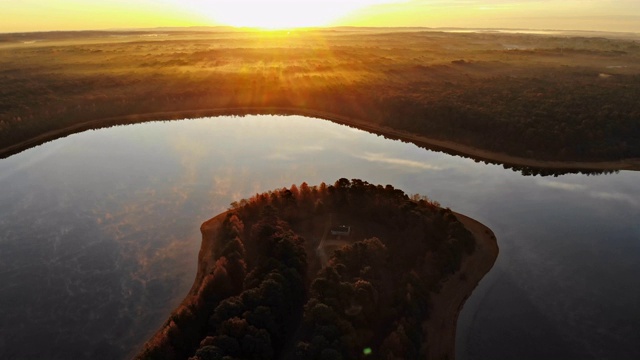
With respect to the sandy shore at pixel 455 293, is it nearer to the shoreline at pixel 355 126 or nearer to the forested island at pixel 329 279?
the forested island at pixel 329 279

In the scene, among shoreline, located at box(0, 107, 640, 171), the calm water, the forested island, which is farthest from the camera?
shoreline, located at box(0, 107, 640, 171)

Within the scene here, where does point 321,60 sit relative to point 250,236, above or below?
above

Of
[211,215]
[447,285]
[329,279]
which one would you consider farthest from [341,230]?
[211,215]

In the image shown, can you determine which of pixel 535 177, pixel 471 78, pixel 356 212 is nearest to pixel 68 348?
pixel 356 212

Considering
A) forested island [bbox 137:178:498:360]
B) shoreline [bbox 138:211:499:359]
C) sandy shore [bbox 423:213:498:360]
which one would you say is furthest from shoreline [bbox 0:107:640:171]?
sandy shore [bbox 423:213:498:360]

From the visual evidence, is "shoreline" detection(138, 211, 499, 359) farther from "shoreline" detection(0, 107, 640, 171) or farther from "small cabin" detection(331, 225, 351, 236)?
"shoreline" detection(0, 107, 640, 171)

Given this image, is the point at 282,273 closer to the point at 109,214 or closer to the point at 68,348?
the point at 68,348

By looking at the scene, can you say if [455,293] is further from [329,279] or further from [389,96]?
[389,96]

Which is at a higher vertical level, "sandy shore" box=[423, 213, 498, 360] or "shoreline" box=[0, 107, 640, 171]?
"shoreline" box=[0, 107, 640, 171]
